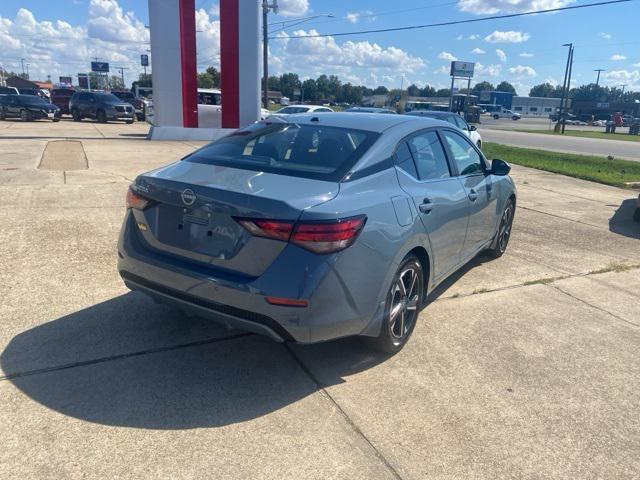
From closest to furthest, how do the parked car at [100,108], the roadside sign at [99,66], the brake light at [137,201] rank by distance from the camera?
the brake light at [137,201]
the parked car at [100,108]
the roadside sign at [99,66]

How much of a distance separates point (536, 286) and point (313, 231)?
3351mm

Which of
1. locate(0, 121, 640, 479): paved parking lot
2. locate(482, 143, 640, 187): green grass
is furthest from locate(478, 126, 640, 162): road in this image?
locate(0, 121, 640, 479): paved parking lot

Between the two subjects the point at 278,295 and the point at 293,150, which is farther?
the point at 293,150

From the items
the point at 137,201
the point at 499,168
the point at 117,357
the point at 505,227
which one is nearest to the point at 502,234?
the point at 505,227

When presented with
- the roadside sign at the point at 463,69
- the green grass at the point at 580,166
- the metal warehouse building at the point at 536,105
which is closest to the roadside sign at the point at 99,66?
the roadside sign at the point at 463,69

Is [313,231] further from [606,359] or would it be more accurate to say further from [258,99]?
[258,99]

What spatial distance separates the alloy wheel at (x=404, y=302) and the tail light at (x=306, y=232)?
2.44 ft

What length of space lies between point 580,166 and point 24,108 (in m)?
26.5

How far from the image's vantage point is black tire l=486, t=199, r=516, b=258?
5.86 metres

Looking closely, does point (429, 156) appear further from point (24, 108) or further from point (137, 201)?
point (24, 108)

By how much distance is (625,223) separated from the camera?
8.55 m

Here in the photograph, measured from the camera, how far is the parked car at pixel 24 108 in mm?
26969

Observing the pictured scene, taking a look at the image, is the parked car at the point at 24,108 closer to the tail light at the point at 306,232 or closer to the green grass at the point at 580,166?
the green grass at the point at 580,166

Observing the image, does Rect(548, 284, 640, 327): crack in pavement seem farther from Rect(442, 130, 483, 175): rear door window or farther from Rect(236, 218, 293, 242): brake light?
Rect(236, 218, 293, 242): brake light
